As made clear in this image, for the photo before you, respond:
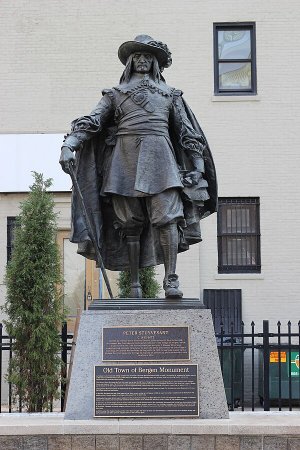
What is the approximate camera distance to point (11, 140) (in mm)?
15477

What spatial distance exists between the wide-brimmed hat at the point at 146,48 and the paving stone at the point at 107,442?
140 inches

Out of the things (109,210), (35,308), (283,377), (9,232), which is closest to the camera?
(109,210)

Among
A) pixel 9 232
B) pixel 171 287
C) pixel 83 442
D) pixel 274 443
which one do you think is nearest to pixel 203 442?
pixel 274 443

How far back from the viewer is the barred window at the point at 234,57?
52.0ft

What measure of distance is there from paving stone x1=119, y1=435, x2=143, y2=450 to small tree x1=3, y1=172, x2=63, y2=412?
4008 millimetres

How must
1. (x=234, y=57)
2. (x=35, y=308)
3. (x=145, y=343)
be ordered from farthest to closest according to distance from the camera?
1. (x=234, y=57)
2. (x=35, y=308)
3. (x=145, y=343)

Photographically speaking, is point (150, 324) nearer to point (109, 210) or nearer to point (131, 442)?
point (131, 442)

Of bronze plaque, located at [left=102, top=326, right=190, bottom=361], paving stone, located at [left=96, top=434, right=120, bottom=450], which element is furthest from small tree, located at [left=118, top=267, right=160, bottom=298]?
paving stone, located at [left=96, top=434, right=120, bottom=450]

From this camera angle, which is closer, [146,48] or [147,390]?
[147,390]

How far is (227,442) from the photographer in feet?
19.0

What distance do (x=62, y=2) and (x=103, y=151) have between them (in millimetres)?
9403

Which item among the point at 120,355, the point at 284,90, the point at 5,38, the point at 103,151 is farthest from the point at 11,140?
the point at 120,355

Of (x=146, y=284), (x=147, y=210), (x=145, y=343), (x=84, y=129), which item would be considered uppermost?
(x=84, y=129)

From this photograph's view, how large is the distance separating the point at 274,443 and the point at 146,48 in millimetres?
3750
